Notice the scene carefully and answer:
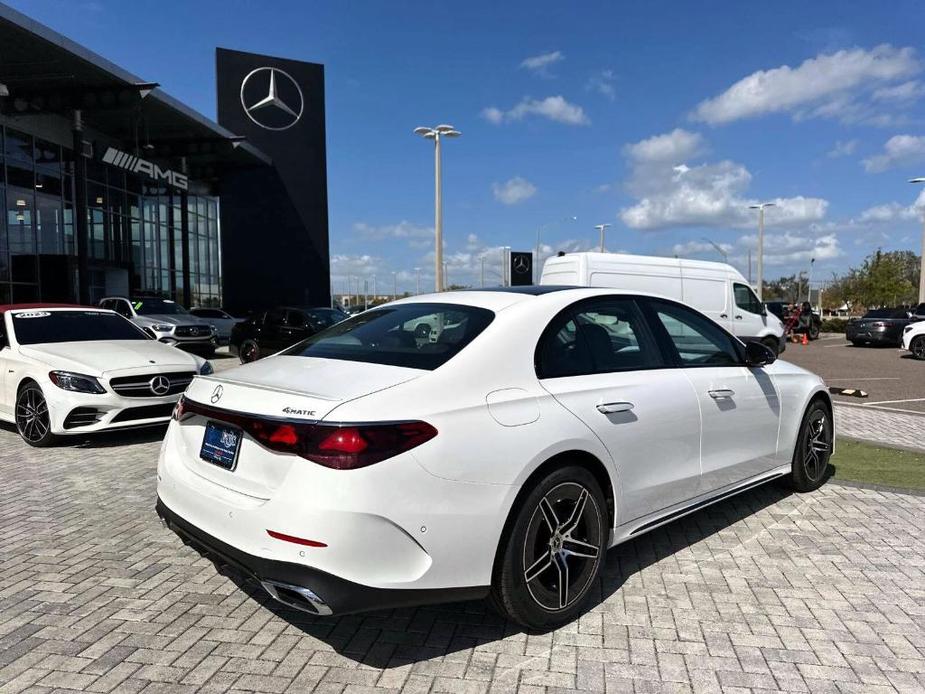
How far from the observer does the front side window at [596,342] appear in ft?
10.9

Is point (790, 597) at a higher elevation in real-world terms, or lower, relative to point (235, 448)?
lower

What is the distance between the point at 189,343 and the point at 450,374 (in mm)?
18296

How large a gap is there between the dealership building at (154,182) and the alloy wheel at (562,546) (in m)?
21.4

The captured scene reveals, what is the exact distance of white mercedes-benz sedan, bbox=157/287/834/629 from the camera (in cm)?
255

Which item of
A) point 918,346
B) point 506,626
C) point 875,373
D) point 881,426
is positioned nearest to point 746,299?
point 875,373

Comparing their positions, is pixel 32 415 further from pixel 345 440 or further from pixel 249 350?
pixel 249 350

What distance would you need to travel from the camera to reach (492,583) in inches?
114

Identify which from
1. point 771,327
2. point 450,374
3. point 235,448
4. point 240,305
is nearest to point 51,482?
point 235,448

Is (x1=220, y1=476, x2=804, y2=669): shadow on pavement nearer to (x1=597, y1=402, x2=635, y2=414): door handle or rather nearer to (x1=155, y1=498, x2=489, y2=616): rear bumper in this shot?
(x1=155, y1=498, x2=489, y2=616): rear bumper

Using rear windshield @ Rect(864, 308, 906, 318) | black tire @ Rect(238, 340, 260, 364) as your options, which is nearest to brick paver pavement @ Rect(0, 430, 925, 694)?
black tire @ Rect(238, 340, 260, 364)

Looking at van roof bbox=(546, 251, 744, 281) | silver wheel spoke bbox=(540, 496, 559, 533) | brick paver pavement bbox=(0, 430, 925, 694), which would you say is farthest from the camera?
van roof bbox=(546, 251, 744, 281)

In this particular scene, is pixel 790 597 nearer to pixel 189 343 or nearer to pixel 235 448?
pixel 235 448

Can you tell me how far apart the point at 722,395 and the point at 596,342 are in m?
1.04

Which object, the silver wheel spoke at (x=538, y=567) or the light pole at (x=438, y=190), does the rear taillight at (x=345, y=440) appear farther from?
the light pole at (x=438, y=190)
